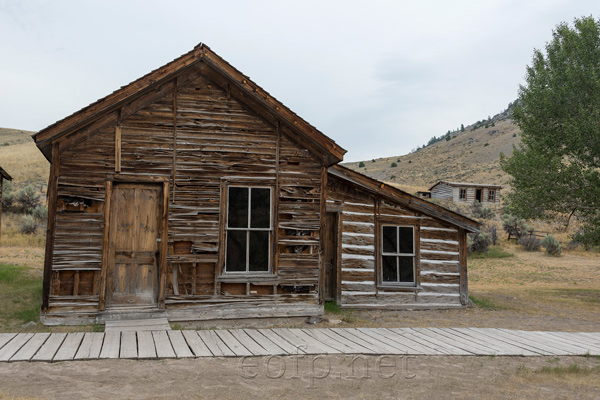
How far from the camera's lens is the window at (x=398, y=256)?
11.8 m

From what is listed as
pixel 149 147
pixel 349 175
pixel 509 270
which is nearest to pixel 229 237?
pixel 149 147

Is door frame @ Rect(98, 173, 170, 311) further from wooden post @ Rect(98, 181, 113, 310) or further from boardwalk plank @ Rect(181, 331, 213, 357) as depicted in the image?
boardwalk plank @ Rect(181, 331, 213, 357)

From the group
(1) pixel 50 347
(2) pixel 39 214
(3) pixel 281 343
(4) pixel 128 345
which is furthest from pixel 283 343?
(2) pixel 39 214

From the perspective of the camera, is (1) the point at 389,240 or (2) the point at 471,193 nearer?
(1) the point at 389,240

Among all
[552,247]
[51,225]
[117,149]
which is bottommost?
[552,247]

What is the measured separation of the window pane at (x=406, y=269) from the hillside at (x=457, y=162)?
5482cm

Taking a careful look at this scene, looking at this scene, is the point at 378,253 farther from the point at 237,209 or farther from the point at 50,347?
the point at 50,347

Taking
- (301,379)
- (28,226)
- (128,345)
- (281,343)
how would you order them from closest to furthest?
1. (301,379)
2. (128,345)
3. (281,343)
4. (28,226)

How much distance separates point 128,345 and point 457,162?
83699 mm

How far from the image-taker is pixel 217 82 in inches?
365

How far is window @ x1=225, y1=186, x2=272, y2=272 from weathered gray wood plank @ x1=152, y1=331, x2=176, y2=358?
2014mm

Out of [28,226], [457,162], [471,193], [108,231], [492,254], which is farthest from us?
[457,162]

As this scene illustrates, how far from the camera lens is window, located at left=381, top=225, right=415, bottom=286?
11.8 m

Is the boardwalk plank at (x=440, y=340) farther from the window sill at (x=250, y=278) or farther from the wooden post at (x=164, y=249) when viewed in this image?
the wooden post at (x=164, y=249)
